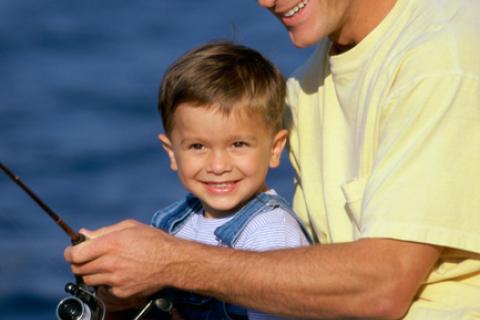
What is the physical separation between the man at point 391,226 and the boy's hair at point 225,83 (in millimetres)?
268

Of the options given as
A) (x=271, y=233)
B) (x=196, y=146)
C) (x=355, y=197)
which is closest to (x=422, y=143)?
(x=355, y=197)

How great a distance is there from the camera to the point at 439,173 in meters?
3.41

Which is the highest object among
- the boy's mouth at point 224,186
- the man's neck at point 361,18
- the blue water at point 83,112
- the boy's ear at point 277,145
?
the man's neck at point 361,18

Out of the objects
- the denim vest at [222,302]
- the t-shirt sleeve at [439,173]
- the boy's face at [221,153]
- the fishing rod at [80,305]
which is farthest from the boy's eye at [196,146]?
the t-shirt sleeve at [439,173]

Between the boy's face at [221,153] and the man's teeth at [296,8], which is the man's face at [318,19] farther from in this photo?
the boy's face at [221,153]

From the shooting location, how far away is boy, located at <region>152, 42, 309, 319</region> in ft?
12.7

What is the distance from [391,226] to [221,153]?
0.63m

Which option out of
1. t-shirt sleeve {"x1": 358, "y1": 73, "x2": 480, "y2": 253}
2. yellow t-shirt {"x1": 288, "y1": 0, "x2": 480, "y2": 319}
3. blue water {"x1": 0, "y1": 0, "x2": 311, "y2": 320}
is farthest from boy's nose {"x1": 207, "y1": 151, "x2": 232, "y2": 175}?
blue water {"x1": 0, "y1": 0, "x2": 311, "y2": 320}

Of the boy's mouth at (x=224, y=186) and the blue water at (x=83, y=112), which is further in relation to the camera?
the blue water at (x=83, y=112)

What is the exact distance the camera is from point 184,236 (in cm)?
412

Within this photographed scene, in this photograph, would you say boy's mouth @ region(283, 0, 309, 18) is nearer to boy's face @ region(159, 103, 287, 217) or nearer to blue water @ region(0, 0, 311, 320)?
boy's face @ region(159, 103, 287, 217)

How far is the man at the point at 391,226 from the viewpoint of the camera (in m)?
3.42

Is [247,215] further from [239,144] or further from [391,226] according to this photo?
[391,226]

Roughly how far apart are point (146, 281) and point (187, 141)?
500 mm
